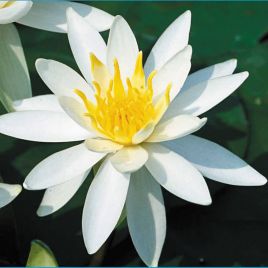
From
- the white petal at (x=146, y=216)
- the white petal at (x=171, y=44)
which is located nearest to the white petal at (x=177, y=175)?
the white petal at (x=146, y=216)

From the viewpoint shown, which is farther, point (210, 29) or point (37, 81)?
point (210, 29)

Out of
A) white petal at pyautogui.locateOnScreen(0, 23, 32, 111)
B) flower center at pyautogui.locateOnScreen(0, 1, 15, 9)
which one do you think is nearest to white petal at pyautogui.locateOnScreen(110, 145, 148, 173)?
white petal at pyautogui.locateOnScreen(0, 23, 32, 111)

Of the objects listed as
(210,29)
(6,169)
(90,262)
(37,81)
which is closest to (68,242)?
(90,262)

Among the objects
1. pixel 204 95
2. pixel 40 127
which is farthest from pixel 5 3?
pixel 204 95

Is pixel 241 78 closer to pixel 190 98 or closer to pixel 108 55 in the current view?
pixel 190 98

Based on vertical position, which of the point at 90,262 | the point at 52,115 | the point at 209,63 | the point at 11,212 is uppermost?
the point at 52,115

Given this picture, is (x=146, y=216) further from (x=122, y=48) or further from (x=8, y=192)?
(x=122, y=48)

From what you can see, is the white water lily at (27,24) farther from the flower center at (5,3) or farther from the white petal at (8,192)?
the white petal at (8,192)
